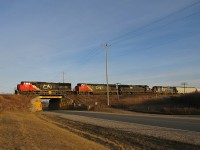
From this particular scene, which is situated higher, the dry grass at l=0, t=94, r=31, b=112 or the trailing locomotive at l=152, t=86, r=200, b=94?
the trailing locomotive at l=152, t=86, r=200, b=94

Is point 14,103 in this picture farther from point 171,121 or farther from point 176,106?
point 171,121

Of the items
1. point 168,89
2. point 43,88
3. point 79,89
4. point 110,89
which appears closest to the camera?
point 43,88

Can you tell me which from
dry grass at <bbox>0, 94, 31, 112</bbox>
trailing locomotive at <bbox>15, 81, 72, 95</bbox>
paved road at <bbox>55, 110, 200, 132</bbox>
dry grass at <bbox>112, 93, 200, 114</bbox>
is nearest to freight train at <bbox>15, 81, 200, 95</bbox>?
trailing locomotive at <bbox>15, 81, 72, 95</bbox>

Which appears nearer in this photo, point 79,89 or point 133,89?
point 79,89

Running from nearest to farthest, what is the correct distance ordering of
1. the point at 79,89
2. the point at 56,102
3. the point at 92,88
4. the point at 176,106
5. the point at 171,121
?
the point at 171,121 → the point at 176,106 → the point at 56,102 → the point at 79,89 → the point at 92,88

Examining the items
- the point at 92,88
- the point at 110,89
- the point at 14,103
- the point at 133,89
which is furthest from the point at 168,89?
the point at 14,103

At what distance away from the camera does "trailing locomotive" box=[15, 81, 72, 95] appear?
238ft

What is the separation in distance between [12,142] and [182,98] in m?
40.9

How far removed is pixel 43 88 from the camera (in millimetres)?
76125

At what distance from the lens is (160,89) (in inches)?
4087

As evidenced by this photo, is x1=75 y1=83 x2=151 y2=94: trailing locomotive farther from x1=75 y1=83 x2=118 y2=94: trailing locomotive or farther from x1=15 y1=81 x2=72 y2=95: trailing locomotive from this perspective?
x1=15 y1=81 x2=72 y2=95: trailing locomotive

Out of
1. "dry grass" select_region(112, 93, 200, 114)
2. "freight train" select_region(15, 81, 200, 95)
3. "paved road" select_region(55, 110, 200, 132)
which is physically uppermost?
"freight train" select_region(15, 81, 200, 95)

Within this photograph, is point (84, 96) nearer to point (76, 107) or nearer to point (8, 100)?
point (76, 107)

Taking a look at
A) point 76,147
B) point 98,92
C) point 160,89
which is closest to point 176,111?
point 76,147
